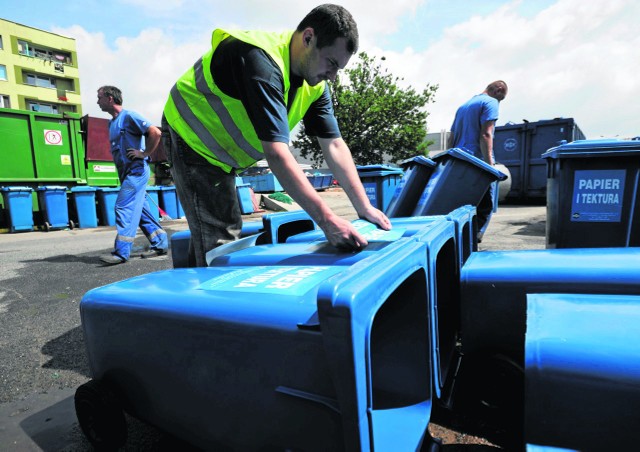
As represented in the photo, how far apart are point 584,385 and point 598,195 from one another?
2.81 meters

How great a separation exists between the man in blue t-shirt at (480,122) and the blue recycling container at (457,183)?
2.79 feet

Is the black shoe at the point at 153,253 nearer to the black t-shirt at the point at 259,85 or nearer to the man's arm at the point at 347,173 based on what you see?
the man's arm at the point at 347,173

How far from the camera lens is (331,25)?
5.15ft

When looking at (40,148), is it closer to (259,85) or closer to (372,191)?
(372,191)

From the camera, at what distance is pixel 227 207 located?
89.0 inches

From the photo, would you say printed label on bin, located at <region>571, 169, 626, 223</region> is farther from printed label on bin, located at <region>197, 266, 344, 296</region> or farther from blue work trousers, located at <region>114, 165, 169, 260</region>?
blue work trousers, located at <region>114, 165, 169, 260</region>

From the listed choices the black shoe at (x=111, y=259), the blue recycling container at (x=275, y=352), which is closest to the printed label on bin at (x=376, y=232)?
the blue recycling container at (x=275, y=352)

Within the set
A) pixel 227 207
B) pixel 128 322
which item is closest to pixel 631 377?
pixel 128 322

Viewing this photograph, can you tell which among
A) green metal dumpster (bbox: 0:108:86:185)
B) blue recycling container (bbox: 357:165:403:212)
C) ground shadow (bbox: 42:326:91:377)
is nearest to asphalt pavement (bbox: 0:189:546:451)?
ground shadow (bbox: 42:326:91:377)

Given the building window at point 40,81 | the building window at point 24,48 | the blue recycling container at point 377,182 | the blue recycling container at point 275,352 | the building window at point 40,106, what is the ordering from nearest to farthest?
the blue recycling container at point 275,352
the blue recycling container at point 377,182
the building window at point 24,48
the building window at point 40,81
the building window at point 40,106

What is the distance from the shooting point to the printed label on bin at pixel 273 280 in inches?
43.3

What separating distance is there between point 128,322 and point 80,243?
21.1 feet

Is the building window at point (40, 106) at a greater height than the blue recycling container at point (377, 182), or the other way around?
the building window at point (40, 106)

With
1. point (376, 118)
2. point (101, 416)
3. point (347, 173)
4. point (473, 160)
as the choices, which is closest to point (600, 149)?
point (473, 160)
